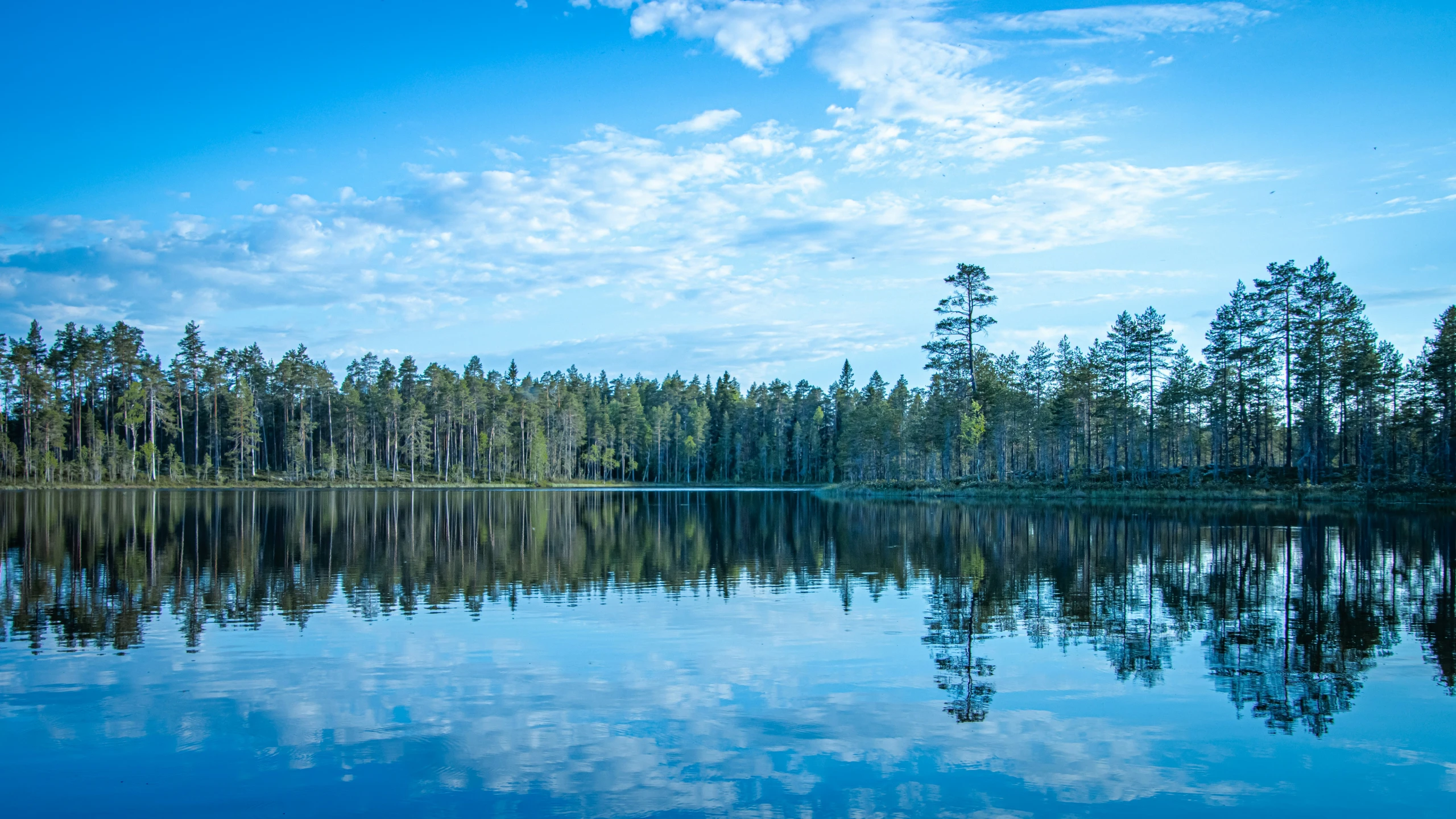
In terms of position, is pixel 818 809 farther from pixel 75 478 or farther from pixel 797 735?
pixel 75 478

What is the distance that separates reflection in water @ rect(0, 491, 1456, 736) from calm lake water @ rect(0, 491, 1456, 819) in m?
0.14

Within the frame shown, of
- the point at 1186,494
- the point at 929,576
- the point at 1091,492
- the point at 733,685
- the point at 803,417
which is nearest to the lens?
the point at 733,685

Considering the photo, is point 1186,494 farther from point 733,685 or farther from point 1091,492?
point 733,685

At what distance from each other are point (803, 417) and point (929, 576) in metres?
116

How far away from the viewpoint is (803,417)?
140 meters

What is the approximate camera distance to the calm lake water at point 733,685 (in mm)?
8594

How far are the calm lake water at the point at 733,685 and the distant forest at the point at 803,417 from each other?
41.1 meters

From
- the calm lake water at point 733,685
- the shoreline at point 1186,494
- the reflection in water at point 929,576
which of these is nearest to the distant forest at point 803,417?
the shoreline at point 1186,494

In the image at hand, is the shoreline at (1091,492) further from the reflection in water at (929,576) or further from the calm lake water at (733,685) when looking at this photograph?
the calm lake water at (733,685)

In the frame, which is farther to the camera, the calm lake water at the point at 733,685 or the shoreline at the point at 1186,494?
the shoreline at the point at 1186,494

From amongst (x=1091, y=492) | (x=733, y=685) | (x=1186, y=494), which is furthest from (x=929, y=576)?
(x=1091, y=492)

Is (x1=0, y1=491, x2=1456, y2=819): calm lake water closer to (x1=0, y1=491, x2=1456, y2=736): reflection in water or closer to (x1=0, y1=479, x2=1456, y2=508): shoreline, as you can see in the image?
(x1=0, y1=491, x2=1456, y2=736): reflection in water

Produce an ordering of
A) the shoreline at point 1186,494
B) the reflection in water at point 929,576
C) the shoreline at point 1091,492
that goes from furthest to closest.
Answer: the shoreline at point 1091,492, the shoreline at point 1186,494, the reflection in water at point 929,576

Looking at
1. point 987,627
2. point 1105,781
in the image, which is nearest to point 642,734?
point 1105,781
